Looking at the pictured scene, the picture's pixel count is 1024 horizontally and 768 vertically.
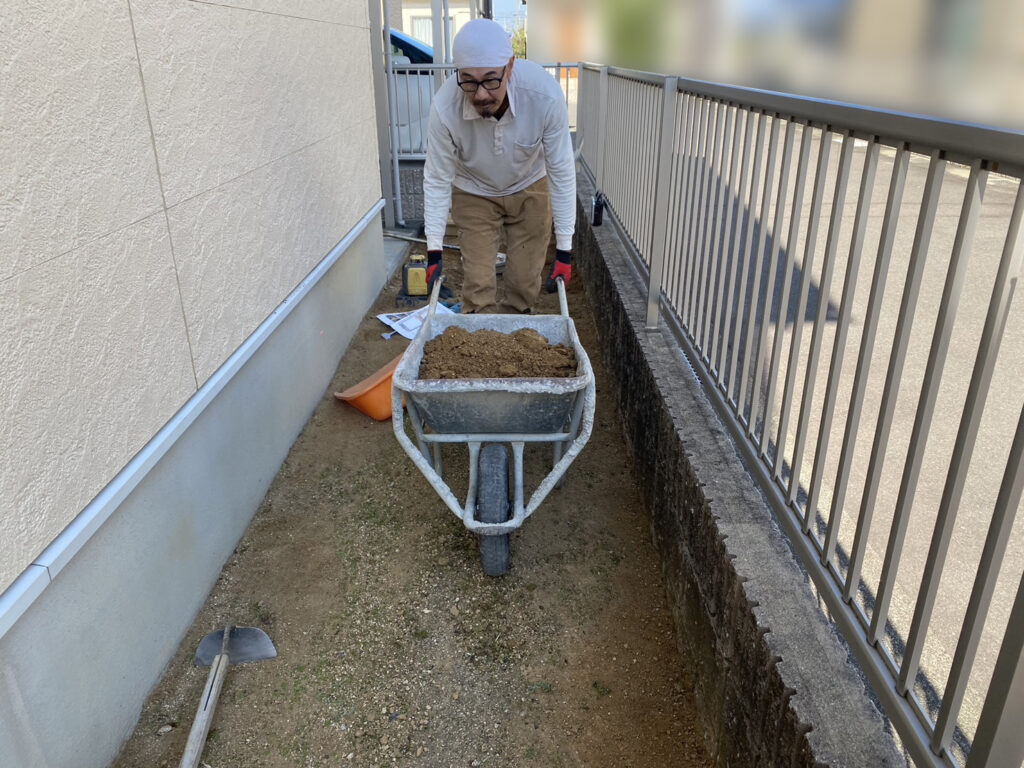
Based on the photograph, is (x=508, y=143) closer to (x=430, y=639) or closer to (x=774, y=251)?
(x=774, y=251)

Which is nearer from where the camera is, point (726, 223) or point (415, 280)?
point (726, 223)

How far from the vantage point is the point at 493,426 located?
8.73ft

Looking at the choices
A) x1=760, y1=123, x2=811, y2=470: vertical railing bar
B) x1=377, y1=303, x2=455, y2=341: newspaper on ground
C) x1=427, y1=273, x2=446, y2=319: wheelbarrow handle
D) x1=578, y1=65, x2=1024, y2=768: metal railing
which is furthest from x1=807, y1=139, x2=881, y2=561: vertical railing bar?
x1=377, y1=303, x2=455, y2=341: newspaper on ground

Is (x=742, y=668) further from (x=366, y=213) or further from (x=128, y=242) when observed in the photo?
(x=366, y=213)

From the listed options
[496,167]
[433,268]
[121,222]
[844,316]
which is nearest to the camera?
[844,316]

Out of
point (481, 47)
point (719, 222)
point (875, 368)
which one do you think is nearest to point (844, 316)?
point (719, 222)

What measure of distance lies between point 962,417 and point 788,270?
93 cm

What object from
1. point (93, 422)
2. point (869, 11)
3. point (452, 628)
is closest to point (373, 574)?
point (452, 628)

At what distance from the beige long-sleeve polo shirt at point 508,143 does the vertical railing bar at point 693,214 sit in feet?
2.45

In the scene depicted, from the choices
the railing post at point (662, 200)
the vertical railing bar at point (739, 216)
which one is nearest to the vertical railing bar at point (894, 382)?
the vertical railing bar at point (739, 216)

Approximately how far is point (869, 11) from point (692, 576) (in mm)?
2202

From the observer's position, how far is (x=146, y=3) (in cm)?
237

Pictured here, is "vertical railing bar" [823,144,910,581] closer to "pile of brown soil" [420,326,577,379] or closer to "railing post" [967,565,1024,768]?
"railing post" [967,565,1024,768]

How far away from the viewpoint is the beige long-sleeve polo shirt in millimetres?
3570
